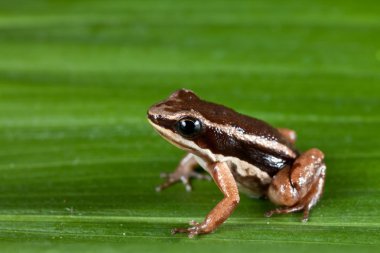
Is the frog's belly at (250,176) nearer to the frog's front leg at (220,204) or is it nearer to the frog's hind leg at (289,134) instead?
the frog's front leg at (220,204)

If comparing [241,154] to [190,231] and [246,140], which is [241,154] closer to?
[246,140]

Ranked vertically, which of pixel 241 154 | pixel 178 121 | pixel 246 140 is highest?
pixel 178 121

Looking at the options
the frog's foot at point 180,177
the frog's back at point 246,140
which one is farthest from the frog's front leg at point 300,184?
the frog's foot at point 180,177

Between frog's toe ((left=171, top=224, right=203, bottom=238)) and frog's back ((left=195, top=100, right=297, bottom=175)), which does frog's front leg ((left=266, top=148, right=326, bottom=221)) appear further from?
frog's toe ((left=171, top=224, right=203, bottom=238))

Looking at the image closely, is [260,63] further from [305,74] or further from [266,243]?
[266,243]

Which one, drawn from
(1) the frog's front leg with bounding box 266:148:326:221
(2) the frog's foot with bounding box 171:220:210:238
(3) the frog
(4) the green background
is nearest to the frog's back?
(3) the frog

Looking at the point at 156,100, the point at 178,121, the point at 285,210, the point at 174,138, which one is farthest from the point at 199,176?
the point at 156,100
